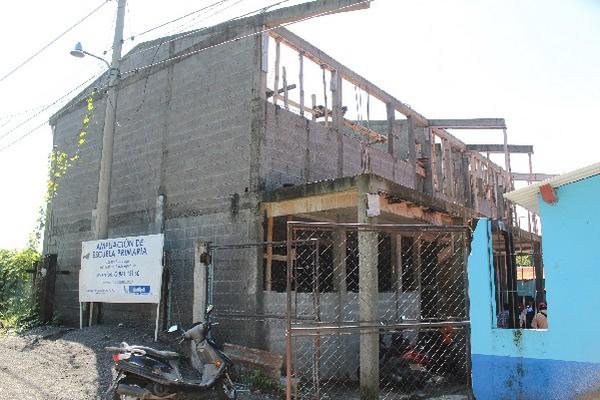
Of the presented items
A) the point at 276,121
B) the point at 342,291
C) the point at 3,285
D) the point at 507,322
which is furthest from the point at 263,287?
the point at 3,285

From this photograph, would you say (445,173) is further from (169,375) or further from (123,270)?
(169,375)

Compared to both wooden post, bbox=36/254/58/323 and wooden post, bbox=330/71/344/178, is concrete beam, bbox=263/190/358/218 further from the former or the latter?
wooden post, bbox=36/254/58/323

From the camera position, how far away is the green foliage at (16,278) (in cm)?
1667

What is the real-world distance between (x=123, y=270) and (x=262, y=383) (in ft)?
14.3

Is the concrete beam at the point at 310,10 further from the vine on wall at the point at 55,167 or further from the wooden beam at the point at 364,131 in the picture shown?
the vine on wall at the point at 55,167

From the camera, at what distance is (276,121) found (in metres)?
11.0

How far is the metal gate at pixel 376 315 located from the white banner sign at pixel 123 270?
276 centimetres

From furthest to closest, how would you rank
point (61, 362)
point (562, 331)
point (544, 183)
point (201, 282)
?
point (201, 282)
point (61, 362)
point (544, 183)
point (562, 331)

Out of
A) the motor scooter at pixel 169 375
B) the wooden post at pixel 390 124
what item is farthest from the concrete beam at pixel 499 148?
the motor scooter at pixel 169 375

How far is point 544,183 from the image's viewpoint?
5633 millimetres

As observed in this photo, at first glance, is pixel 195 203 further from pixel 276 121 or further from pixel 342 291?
pixel 342 291

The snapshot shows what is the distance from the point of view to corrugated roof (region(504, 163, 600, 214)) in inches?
209

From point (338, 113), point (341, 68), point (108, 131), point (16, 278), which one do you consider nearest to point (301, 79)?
point (338, 113)

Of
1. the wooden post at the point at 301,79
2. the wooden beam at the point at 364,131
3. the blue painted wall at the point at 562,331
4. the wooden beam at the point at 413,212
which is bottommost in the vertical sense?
the blue painted wall at the point at 562,331
